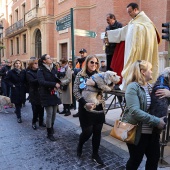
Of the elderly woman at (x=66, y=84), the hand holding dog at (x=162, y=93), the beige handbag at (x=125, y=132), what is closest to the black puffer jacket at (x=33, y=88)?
the elderly woman at (x=66, y=84)

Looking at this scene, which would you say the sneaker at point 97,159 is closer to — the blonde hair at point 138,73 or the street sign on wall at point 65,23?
the blonde hair at point 138,73

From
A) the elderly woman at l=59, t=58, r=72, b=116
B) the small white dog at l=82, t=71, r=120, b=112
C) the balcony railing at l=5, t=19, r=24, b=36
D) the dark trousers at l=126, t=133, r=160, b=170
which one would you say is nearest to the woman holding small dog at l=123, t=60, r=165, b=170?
the dark trousers at l=126, t=133, r=160, b=170

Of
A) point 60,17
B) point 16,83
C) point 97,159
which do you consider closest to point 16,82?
point 16,83

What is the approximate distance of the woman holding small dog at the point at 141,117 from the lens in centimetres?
213

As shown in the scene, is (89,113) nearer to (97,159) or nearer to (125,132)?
(97,159)

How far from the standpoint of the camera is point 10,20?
95.3 feet

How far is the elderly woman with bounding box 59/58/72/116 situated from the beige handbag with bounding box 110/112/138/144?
3691 millimetres

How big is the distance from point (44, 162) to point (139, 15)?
299cm

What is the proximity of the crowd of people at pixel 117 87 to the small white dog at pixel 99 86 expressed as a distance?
0.07 meters

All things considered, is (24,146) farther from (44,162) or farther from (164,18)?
(164,18)

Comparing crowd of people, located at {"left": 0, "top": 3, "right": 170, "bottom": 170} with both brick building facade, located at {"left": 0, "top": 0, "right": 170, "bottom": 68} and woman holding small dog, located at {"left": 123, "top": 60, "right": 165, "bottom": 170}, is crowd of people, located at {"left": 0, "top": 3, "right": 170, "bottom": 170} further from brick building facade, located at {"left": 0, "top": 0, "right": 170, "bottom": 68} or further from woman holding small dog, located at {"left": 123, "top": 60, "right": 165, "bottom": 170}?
brick building facade, located at {"left": 0, "top": 0, "right": 170, "bottom": 68}

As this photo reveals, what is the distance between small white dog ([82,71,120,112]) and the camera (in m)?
2.89

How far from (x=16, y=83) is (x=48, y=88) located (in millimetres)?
1867

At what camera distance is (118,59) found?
4.30 metres
